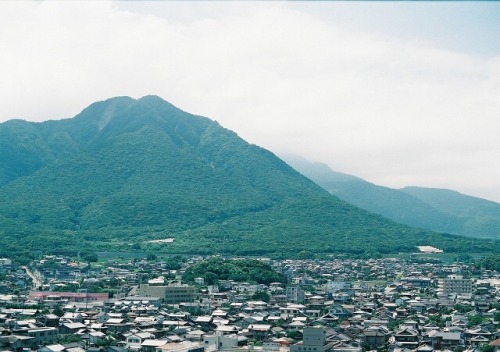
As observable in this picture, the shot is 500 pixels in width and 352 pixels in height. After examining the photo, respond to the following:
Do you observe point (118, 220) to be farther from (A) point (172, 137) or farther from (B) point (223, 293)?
(B) point (223, 293)

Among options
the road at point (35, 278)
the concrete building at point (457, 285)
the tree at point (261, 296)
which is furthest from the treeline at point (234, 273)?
the concrete building at point (457, 285)

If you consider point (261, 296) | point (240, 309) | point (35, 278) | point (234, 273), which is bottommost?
point (240, 309)

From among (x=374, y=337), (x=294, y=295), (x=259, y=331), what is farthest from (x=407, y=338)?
(x=294, y=295)

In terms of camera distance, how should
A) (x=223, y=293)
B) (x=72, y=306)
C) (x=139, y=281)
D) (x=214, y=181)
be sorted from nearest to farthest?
(x=72, y=306)
(x=223, y=293)
(x=139, y=281)
(x=214, y=181)

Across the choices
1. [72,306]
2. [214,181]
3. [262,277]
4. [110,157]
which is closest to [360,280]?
[262,277]

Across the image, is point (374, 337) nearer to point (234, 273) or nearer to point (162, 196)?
point (234, 273)

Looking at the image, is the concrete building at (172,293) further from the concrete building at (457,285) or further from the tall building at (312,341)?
the concrete building at (457,285)

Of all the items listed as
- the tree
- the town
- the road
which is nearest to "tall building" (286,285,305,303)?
the town

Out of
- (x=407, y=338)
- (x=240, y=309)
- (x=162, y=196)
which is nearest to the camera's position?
(x=407, y=338)
